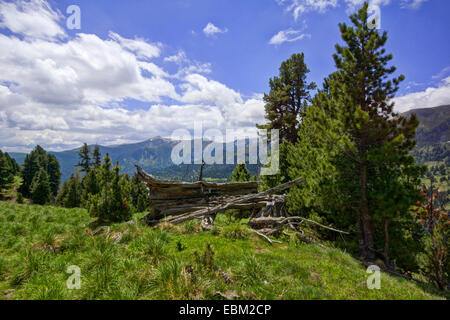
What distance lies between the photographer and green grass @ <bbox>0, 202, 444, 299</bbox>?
14.3 feet

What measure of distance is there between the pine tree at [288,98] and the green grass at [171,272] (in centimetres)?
1970

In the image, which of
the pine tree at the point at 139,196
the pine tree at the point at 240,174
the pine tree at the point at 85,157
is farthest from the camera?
the pine tree at the point at 139,196

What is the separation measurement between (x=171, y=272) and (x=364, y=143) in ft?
39.5

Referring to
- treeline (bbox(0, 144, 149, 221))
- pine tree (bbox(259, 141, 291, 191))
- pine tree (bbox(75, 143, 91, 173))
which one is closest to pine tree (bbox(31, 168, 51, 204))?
treeline (bbox(0, 144, 149, 221))

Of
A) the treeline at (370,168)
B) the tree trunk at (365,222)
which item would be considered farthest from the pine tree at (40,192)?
the tree trunk at (365,222)

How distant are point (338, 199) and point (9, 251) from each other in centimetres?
1553

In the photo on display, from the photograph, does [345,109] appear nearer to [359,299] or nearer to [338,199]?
[338,199]

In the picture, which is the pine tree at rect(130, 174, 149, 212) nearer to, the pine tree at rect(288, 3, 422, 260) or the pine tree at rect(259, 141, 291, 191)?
the pine tree at rect(259, 141, 291, 191)

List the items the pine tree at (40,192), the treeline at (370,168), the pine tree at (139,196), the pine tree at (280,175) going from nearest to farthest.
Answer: the treeline at (370,168) → the pine tree at (280,175) → the pine tree at (40,192) → the pine tree at (139,196)

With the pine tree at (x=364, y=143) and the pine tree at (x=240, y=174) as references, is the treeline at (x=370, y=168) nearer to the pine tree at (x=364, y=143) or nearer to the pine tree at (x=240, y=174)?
the pine tree at (x=364, y=143)

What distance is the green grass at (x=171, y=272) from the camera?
4352 millimetres

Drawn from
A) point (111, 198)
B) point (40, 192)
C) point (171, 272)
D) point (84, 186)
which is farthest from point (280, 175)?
point (40, 192)
